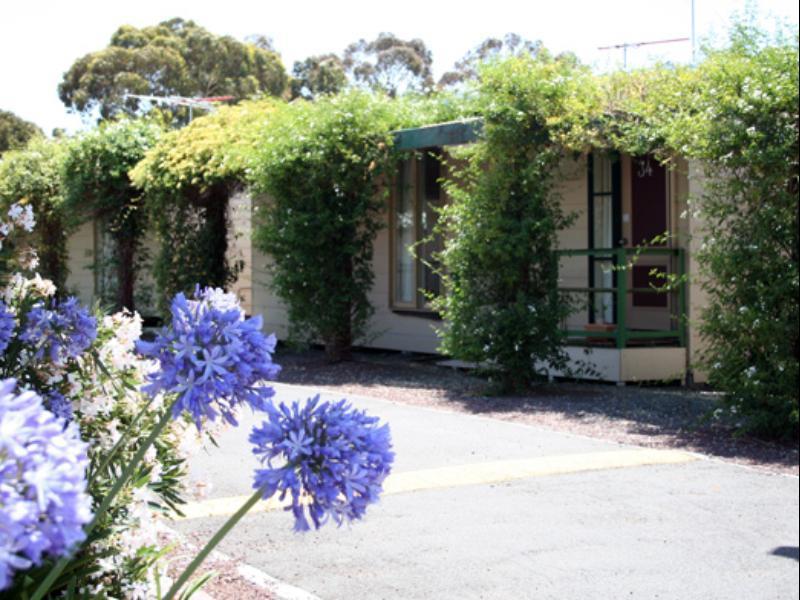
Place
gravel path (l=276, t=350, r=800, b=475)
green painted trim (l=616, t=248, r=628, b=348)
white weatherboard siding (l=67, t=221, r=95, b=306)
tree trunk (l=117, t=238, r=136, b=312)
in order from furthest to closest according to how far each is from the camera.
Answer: white weatherboard siding (l=67, t=221, r=95, b=306), tree trunk (l=117, t=238, r=136, b=312), green painted trim (l=616, t=248, r=628, b=348), gravel path (l=276, t=350, r=800, b=475)

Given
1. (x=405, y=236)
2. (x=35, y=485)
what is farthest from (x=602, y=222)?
(x=35, y=485)

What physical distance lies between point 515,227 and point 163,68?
37.1m

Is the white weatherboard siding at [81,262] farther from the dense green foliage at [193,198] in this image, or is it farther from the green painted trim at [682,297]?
the green painted trim at [682,297]

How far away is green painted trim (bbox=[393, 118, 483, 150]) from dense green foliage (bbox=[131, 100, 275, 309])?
2.99 m

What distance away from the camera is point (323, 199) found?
14594mm

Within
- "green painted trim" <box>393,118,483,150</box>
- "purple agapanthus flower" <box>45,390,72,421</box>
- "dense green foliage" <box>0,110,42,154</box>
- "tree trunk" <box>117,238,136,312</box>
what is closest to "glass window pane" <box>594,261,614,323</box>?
"green painted trim" <box>393,118,483,150</box>

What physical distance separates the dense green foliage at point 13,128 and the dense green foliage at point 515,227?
956 inches

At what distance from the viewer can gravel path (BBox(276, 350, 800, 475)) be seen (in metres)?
8.80

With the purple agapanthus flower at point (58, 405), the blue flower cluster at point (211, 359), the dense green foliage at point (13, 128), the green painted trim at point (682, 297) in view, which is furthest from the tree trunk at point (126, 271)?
the blue flower cluster at point (211, 359)

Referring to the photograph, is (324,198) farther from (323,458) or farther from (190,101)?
(190,101)

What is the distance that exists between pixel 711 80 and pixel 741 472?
3707 mm

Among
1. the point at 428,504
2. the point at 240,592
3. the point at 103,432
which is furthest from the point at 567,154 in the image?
the point at 103,432

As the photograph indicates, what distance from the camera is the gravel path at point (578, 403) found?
8.80 metres

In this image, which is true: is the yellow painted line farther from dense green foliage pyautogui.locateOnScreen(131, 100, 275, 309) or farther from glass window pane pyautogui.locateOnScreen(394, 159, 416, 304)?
dense green foliage pyautogui.locateOnScreen(131, 100, 275, 309)
